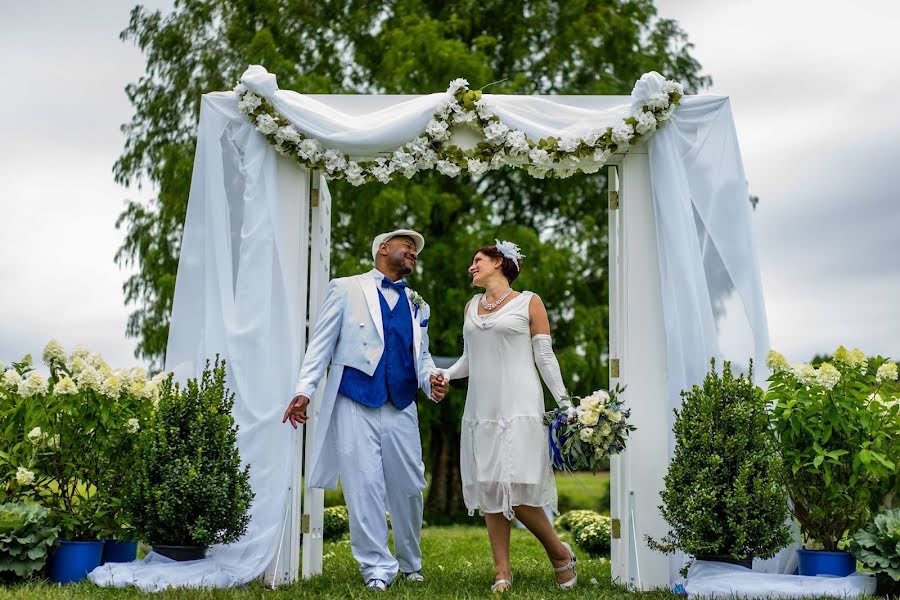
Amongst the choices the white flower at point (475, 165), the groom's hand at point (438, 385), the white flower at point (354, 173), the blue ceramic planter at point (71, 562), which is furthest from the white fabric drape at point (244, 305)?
the white flower at point (475, 165)

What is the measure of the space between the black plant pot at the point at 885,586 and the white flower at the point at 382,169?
360 cm

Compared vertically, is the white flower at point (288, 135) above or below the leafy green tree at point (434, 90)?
below

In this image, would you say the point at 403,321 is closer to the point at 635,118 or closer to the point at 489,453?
the point at 489,453

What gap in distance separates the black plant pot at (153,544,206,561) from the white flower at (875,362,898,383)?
3872mm

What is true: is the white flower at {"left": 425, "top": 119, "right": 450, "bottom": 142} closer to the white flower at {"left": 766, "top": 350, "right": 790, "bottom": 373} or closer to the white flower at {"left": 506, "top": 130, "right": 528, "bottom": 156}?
the white flower at {"left": 506, "top": 130, "right": 528, "bottom": 156}

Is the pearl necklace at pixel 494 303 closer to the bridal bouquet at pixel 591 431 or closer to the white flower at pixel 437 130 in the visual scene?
the bridal bouquet at pixel 591 431

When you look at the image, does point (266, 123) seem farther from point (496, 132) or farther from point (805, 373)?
point (805, 373)

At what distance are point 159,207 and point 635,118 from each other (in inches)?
372

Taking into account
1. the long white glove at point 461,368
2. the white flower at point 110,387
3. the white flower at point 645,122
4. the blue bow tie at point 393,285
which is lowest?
the white flower at point 110,387

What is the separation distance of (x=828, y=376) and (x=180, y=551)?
3.64 metres

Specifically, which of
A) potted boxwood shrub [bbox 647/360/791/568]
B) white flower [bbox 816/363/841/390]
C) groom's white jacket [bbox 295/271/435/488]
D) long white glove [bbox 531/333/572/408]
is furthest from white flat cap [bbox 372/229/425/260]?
white flower [bbox 816/363/841/390]

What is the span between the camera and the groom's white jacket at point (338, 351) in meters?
5.64

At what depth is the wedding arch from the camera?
5.94 meters

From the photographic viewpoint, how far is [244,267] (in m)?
6.11
